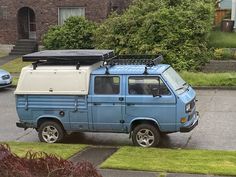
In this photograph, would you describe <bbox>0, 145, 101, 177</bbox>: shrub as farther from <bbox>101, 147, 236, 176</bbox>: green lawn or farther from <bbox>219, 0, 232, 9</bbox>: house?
<bbox>219, 0, 232, 9</bbox>: house

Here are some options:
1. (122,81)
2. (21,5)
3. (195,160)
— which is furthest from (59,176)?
(21,5)

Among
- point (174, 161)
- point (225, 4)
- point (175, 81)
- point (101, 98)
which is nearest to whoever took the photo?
point (174, 161)

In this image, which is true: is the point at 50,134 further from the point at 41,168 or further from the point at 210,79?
the point at 210,79

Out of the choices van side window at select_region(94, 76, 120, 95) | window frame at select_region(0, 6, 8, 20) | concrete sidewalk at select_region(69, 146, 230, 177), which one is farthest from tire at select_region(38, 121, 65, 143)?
window frame at select_region(0, 6, 8, 20)

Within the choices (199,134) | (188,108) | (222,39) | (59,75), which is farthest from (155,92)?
(222,39)

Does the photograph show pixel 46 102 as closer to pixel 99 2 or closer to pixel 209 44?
pixel 209 44

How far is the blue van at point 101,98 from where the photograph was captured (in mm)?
12125

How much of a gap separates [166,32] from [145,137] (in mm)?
12881

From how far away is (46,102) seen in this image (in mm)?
12828

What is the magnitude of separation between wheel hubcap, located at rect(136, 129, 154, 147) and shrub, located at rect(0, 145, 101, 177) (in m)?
6.32

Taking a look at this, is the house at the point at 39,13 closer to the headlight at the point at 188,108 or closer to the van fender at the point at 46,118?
the van fender at the point at 46,118

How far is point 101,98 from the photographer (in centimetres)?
1245

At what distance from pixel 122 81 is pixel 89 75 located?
0.82 meters

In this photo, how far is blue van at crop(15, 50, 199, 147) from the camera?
12.1 m
